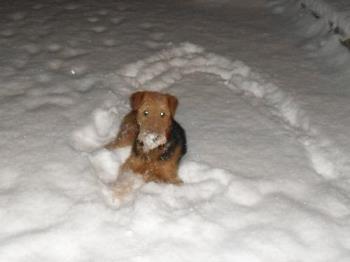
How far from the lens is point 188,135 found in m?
4.21

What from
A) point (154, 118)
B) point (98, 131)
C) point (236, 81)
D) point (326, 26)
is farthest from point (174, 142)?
point (326, 26)

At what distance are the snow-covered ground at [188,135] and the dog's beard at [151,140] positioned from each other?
0.35m

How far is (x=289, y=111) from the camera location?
4559 mm

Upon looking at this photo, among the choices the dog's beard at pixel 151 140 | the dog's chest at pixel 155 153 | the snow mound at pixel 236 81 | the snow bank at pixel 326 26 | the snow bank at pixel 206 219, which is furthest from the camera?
the snow bank at pixel 326 26

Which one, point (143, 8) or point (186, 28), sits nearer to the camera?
point (186, 28)

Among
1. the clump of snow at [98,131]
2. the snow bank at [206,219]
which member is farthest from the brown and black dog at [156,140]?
the clump of snow at [98,131]

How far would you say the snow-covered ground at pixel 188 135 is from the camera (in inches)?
125

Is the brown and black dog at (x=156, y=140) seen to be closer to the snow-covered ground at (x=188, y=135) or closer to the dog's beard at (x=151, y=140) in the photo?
the dog's beard at (x=151, y=140)

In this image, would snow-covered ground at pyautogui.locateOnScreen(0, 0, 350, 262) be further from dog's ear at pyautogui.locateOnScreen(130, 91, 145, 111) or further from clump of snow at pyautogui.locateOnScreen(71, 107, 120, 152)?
dog's ear at pyautogui.locateOnScreen(130, 91, 145, 111)

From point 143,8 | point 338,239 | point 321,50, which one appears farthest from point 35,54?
point 338,239

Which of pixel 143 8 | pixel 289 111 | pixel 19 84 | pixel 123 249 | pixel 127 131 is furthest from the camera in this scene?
pixel 143 8

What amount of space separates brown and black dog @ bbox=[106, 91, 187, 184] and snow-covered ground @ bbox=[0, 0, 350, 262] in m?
0.13

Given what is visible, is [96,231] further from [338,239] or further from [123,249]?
[338,239]

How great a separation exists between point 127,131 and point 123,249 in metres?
1.16
